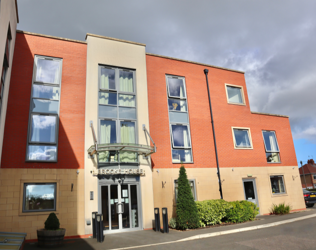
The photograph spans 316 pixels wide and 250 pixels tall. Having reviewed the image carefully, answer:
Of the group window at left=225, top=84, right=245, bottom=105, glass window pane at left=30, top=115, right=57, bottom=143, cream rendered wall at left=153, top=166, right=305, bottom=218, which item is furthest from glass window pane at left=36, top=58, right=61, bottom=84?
window at left=225, top=84, right=245, bottom=105

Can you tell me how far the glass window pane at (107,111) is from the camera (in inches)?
517

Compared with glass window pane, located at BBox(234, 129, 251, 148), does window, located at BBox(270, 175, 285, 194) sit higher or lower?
lower

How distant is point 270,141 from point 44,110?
47.4ft

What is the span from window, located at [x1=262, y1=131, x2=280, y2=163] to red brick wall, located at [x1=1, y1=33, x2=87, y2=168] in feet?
40.1

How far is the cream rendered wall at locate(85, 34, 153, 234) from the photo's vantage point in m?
11.9

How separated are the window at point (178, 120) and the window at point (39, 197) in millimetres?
6301

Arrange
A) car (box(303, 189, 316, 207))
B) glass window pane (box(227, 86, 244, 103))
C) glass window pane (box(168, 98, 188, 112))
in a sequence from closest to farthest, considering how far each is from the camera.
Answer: glass window pane (box(168, 98, 188, 112))
glass window pane (box(227, 86, 244, 103))
car (box(303, 189, 316, 207))

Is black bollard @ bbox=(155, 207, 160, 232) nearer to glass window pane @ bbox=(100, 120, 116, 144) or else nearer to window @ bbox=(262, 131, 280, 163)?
glass window pane @ bbox=(100, 120, 116, 144)

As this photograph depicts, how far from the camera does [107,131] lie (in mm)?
12930

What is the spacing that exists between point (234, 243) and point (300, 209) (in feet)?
37.4

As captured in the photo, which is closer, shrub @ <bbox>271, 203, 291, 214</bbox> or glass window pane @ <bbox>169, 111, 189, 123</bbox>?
glass window pane @ <bbox>169, 111, 189, 123</bbox>

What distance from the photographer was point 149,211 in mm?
12547

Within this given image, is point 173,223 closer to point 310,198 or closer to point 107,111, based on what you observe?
point 107,111

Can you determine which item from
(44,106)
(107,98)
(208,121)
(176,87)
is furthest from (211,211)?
(44,106)
